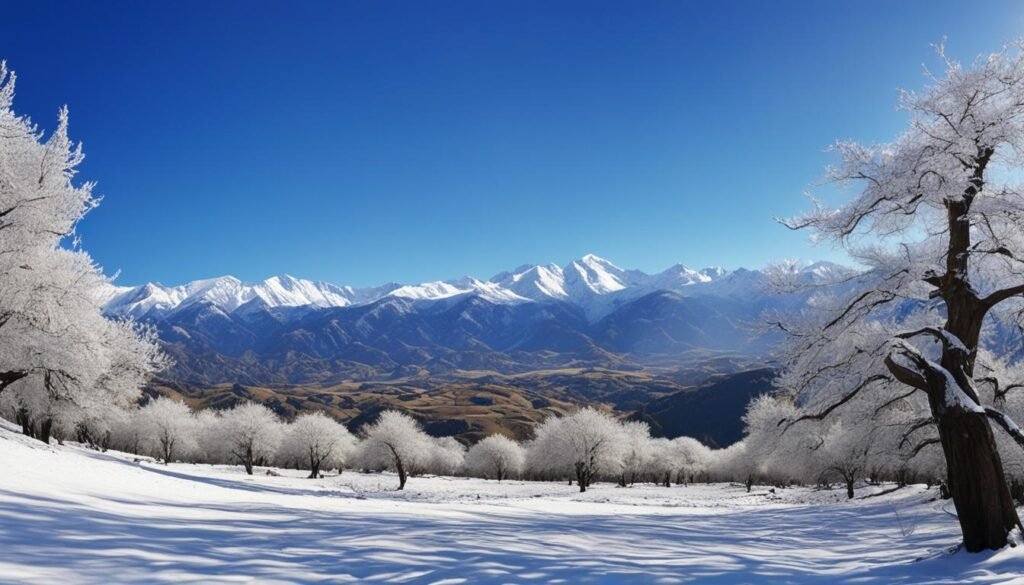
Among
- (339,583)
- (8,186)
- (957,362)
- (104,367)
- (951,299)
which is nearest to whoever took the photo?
(339,583)

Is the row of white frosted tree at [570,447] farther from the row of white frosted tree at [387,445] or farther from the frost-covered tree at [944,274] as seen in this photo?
the frost-covered tree at [944,274]

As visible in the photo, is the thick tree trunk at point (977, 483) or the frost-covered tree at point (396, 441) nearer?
the thick tree trunk at point (977, 483)

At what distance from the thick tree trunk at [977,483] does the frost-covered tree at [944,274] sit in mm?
20

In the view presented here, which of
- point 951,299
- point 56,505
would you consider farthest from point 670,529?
point 56,505

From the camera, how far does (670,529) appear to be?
16.7 metres

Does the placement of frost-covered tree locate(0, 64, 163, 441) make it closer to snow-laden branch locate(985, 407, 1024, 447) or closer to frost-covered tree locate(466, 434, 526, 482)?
snow-laden branch locate(985, 407, 1024, 447)

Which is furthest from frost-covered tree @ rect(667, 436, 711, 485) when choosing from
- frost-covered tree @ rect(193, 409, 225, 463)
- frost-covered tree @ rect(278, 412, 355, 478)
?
frost-covered tree @ rect(193, 409, 225, 463)

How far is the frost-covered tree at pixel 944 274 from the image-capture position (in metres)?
10.9

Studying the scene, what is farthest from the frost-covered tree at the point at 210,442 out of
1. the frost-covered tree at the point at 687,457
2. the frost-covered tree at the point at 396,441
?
the frost-covered tree at the point at 687,457

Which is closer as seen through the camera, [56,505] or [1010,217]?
[56,505]

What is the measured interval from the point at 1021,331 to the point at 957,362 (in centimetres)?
496

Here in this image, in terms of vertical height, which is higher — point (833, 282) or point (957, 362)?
point (833, 282)

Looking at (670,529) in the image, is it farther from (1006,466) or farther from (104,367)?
(104,367)

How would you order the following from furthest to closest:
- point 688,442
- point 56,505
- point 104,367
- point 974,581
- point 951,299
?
point 688,442 → point 104,367 → point 951,299 → point 56,505 → point 974,581
